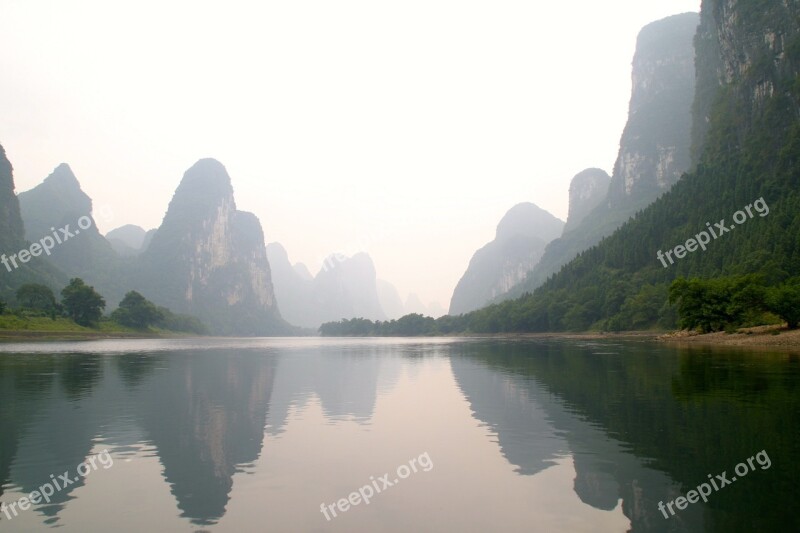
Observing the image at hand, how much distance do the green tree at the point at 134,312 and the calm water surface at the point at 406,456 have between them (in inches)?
5600

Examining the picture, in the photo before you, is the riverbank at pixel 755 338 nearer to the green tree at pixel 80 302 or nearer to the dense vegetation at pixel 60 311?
the dense vegetation at pixel 60 311

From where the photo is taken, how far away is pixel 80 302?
5295 inches

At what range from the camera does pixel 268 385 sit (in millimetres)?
35312

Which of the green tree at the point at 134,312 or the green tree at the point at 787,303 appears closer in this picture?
the green tree at the point at 787,303

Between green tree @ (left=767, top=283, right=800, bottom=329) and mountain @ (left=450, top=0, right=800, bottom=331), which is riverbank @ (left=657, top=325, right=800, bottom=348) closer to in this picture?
green tree @ (left=767, top=283, right=800, bottom=329)

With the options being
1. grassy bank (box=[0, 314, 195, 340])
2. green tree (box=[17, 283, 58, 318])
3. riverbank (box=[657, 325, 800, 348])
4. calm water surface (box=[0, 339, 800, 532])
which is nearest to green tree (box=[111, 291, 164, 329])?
grassy bank (box=[0, 314, 195, 340])

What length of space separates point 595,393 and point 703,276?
101735 millimetres

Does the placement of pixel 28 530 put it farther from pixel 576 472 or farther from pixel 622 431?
pixel 622 431

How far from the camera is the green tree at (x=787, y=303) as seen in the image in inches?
2427

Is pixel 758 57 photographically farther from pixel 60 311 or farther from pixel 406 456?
pixel 60 311

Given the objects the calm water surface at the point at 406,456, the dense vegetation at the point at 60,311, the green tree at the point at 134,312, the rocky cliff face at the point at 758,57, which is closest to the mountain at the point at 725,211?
the rocky cliff face at the point at 758,57

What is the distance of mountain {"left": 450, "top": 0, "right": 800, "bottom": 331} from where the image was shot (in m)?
114

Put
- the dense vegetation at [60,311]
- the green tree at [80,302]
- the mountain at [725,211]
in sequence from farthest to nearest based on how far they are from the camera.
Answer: the green tree at [80,302]
the mountain at [725,211]
the dense vegetation at [60,311]

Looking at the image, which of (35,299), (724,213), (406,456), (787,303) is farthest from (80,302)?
(724,213)
